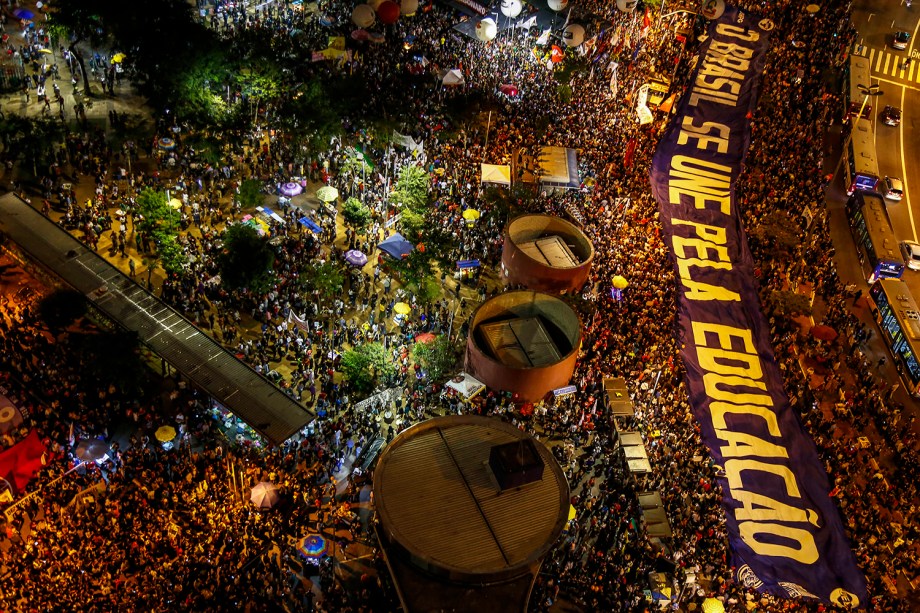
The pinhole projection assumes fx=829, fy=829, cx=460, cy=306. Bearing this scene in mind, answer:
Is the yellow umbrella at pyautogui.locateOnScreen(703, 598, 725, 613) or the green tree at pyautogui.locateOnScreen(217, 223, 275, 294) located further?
the green tree at pyautogui.locateOnScreen(217, 223, 275, 294)

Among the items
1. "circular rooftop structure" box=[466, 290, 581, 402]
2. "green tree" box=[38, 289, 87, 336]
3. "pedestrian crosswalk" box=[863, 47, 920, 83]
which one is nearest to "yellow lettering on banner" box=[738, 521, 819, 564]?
"circular rooftop structure" box=[466, 290, 581, 402]

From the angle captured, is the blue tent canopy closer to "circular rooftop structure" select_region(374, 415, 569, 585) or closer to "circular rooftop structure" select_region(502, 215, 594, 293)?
"circular rooftop structure" select_region(502, 215, 594, 293)

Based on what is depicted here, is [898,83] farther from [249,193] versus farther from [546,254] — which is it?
[249,193]

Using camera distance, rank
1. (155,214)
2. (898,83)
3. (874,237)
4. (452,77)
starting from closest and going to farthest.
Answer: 1. (155,214)
2. (874,237)
3. (452,77)
4. (898,83)

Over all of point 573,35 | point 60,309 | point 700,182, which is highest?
point 573,35

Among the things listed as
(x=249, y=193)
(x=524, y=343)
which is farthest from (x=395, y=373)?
(x=249, y=193)

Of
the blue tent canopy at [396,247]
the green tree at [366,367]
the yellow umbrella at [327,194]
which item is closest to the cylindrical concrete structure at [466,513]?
the green tree at [366,367]

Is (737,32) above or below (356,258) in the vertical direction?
above
